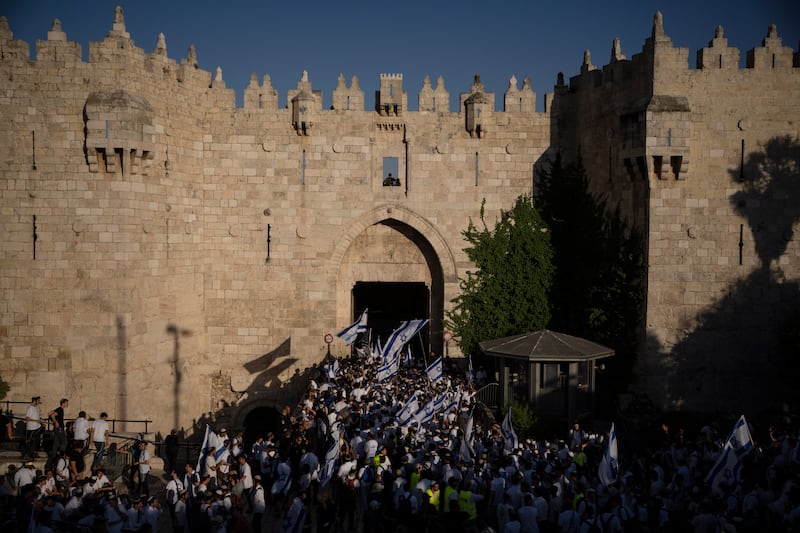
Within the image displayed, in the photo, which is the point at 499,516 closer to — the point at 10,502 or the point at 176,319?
the point at 10,502

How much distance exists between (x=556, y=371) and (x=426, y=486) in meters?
8.07

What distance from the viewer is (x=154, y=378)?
2248cm

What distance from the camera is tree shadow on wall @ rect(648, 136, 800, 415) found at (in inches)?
838

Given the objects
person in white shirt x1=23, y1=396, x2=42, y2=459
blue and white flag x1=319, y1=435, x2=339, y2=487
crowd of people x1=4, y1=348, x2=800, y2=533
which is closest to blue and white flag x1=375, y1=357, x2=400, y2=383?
crowd of people x1=4, y1=348, x2=800, y2=533

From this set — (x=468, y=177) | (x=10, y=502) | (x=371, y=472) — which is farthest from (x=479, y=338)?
(x=10, y=502)

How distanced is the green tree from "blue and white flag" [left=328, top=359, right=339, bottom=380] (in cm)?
442

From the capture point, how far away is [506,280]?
24688 mm

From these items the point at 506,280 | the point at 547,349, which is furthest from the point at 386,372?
the point at 506,280

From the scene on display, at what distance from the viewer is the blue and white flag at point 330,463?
47.8ft

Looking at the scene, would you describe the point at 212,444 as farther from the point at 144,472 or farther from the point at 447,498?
the point at 447,498

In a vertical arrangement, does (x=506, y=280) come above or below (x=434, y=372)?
above

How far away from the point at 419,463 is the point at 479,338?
1141 centimetres

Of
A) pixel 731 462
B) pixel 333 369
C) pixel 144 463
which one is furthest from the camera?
pixel 333 369

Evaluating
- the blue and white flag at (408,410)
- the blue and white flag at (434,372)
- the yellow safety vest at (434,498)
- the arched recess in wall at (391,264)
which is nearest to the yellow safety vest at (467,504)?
the yellow safety vest at (434,498)
